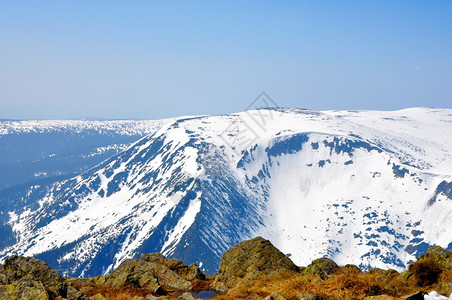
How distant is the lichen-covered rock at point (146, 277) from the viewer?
25109mm

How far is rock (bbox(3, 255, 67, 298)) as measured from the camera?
69.4ft

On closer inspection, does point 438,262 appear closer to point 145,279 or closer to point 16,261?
point 145,279

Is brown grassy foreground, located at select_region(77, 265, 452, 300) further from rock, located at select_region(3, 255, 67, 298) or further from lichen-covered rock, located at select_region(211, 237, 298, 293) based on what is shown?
rock, located at select_region(3, 255, 67, 298)

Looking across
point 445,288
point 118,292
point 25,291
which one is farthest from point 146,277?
point 445,288

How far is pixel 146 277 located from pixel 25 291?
9.13m

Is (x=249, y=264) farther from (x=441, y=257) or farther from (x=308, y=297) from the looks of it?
(x=441, y=257)

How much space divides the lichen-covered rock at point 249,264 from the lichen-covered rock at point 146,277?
8.72 ft

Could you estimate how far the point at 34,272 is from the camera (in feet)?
74.0

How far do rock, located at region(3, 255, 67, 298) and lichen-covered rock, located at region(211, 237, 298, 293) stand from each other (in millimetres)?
10033

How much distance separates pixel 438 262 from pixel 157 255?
20748 millimetres

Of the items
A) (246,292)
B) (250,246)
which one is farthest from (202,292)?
(250,246)

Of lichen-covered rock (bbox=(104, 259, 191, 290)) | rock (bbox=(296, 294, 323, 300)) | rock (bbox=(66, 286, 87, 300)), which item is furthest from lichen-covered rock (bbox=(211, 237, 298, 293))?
rock (bbox=(296, 294, 323, 300))

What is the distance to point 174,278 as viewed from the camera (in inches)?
1036

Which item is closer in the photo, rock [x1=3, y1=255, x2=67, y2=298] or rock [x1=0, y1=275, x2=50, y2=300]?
rock [x1=0, y1=275, x2=50, y2=300]
